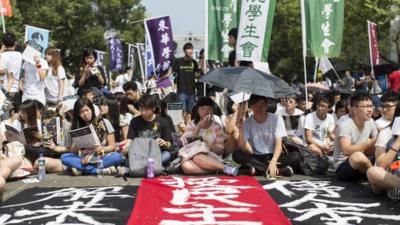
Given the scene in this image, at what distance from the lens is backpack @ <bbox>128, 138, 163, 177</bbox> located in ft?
21.3

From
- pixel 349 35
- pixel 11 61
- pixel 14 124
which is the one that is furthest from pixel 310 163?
pixel 349 35

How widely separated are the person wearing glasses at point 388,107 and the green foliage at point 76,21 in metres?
16.6

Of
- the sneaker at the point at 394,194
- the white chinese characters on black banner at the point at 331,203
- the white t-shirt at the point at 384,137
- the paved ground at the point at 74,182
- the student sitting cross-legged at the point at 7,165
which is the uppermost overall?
the white t-shirt at the point at 384,137

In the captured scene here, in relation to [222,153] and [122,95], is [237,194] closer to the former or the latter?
[222,153]

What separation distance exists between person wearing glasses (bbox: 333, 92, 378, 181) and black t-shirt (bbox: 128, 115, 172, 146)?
216cm

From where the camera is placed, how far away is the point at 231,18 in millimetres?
9758

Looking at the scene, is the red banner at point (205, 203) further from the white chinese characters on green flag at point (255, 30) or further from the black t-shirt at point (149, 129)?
the white chinese characters on green flag at point (255, 30)

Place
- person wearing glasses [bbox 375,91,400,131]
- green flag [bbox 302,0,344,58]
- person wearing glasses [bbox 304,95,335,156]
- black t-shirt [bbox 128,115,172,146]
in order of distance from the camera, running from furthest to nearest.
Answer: green flag [bbox 302,0,344,58] < person wearing glasses [bbox 304,95,335,156] < black t-shirt [bbox 128,115,172,146] < person wearing glasses [bbox 375,91,400,131]

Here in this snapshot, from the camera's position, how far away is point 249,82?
623 cm

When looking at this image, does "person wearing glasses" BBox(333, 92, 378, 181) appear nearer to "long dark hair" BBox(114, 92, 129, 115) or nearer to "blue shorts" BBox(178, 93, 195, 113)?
"long dark hair" BBox(114, 92, 129, 115)

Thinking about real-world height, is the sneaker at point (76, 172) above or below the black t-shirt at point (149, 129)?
below

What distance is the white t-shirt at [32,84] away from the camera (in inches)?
338

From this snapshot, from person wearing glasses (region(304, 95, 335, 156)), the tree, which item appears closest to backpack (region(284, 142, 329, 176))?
person wearing glasses (region(304, 95, 335, 156))

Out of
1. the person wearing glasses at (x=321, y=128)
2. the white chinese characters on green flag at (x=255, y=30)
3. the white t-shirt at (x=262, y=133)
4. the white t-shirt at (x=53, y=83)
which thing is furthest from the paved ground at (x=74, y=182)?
the white t-shirt at (x=53, y=83)
